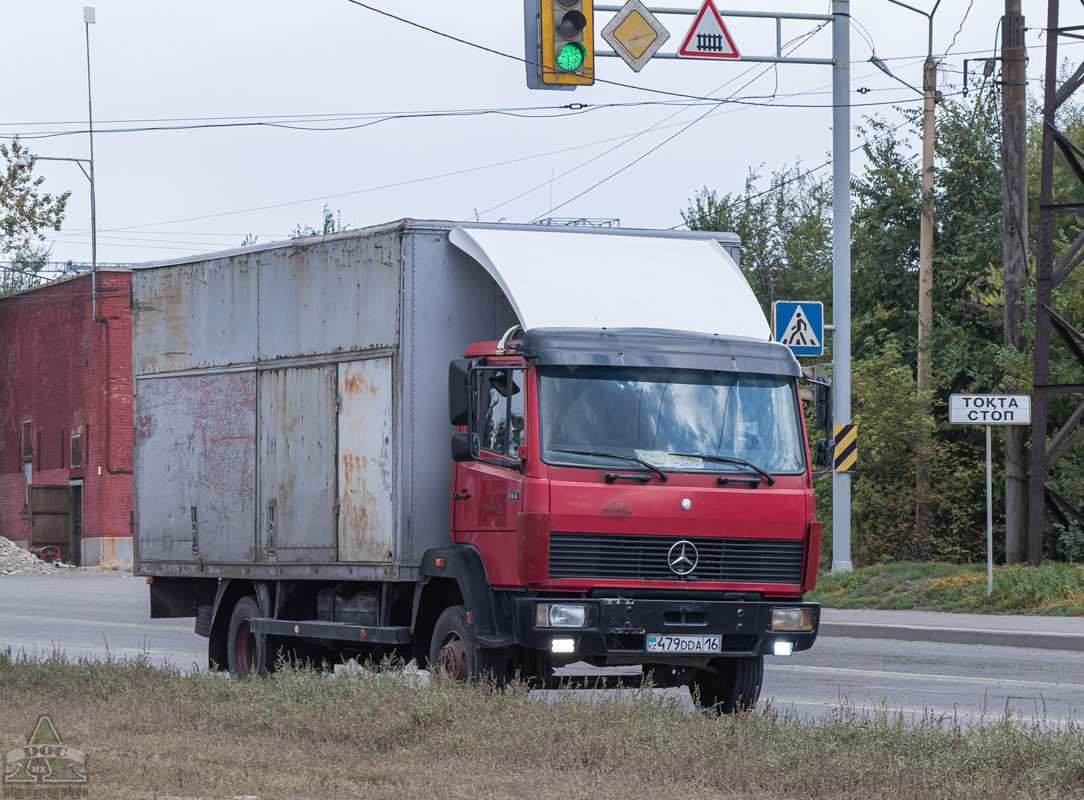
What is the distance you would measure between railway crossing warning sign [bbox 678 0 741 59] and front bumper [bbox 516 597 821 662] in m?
10.4

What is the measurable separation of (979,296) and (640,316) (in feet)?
76.8

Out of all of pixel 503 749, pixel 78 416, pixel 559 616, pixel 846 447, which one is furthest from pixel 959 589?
pixel 78 416

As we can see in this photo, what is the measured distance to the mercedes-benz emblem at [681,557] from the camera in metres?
10.3

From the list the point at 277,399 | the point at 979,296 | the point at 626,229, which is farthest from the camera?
the point at 979,296

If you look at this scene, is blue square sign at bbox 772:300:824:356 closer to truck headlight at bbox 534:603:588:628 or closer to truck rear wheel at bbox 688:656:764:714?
truck rear wheel at bbox 688:656:764:714

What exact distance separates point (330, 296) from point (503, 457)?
2.60 m

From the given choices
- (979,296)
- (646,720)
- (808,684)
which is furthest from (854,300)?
(646,720)

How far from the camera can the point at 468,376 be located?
35.0ft

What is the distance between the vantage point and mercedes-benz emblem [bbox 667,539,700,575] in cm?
1034

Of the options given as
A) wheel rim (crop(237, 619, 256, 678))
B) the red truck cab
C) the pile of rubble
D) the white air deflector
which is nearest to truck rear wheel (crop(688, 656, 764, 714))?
the red truck cab

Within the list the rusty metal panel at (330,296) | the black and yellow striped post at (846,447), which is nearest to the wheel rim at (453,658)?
the rusty metal panel at (330,296)

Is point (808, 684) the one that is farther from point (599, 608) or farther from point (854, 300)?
point (854, 300)

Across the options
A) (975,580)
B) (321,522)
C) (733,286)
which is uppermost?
(733,286)

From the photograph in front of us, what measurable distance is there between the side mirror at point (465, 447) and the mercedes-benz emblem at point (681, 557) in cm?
150
